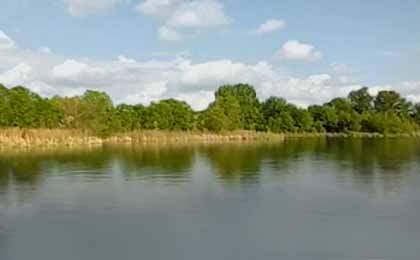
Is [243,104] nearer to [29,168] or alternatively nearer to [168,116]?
[168,116]

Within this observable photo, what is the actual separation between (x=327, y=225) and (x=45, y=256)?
264 inches

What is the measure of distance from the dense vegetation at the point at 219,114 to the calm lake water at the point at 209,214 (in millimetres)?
27000

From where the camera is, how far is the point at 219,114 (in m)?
70.4

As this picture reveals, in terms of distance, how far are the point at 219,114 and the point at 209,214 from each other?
55917 mm

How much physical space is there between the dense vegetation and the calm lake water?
88.6ft

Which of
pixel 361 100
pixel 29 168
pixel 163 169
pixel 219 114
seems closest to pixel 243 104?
pixel 219 114

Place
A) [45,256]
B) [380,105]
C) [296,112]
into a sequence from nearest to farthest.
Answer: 1. [45,256]
2. [296,112]
3. [380,105]

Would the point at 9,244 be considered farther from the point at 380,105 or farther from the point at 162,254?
the point at 380,105

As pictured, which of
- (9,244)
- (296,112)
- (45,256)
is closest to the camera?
(45,256)

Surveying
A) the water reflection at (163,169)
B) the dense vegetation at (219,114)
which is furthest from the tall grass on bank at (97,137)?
the water reflection at (163,169)

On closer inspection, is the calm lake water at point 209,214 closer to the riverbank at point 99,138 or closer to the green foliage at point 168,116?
the riverbank at point 99,138

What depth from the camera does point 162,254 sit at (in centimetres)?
1073

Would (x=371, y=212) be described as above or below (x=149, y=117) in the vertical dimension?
below

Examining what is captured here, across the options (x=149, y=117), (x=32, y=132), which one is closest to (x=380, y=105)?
(x=149, y=117)
